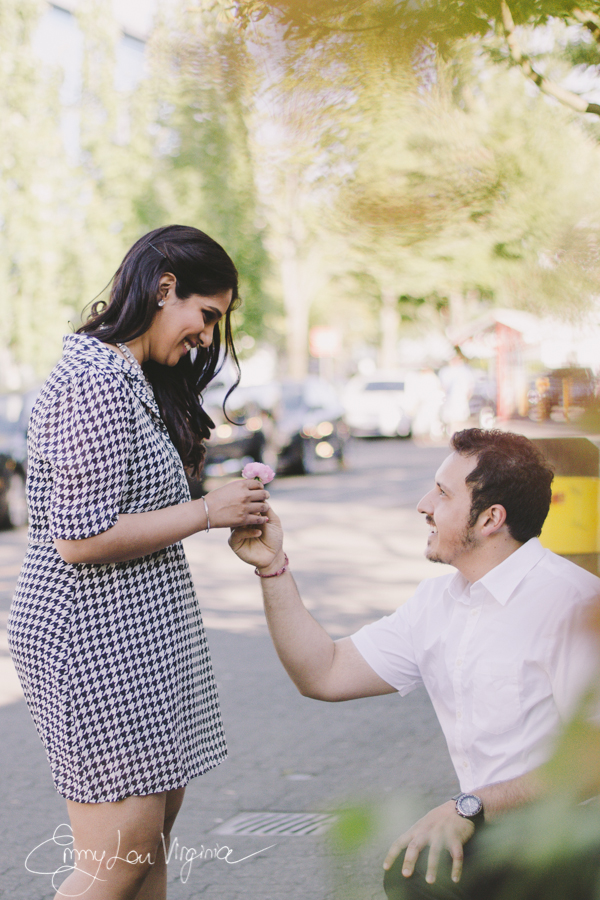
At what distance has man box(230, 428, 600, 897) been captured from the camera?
194cm

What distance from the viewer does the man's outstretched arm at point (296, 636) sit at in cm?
217

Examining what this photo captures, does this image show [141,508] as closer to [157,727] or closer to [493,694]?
[157,727]

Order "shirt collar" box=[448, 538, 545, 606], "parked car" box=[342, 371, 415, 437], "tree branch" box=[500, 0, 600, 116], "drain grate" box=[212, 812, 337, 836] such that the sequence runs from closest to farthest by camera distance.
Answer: "tree branch" box=[500, 0, 600, 116] → "shirt collar" box=[448, 538, 545, 606] → "drain grate" box=[212, 812, 337, 836] → "parked car" box=[342, 371, 415, 437]

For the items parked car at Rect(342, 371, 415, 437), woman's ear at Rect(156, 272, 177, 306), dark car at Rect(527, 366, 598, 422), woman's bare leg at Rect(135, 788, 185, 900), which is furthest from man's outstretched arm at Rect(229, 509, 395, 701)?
parked car at Rect(342, 371, 415, 437)

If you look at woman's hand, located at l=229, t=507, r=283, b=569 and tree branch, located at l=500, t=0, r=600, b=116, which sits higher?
tree branch, located at l=500, t=0, r=600, b=116

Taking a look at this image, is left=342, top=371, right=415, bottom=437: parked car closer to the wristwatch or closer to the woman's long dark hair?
the woman's long dark hair

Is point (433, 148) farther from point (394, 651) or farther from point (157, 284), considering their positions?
point (394, 651)

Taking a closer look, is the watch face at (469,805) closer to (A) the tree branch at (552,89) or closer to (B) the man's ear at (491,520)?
(B) the man's ear at (491,520)

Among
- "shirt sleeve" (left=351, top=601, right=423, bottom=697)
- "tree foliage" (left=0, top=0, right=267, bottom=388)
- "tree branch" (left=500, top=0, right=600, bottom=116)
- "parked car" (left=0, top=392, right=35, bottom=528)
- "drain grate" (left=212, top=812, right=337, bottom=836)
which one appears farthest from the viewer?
"tree foliage" (left=0, top=0, right=267, bottom=388)

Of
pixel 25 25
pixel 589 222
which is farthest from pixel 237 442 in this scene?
pixel 589 222

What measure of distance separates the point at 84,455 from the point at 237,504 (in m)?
0.35

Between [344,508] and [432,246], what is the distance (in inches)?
462

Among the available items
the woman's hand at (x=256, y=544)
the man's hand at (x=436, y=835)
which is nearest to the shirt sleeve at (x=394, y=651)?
the woman's hand at (x=256, y=544)

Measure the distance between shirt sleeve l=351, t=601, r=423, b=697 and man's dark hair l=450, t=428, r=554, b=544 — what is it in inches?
13.1
